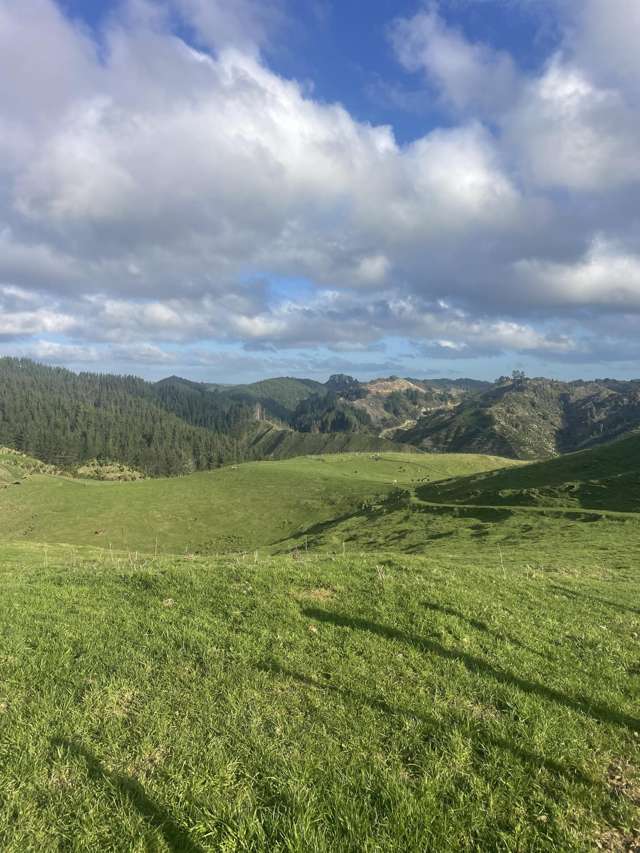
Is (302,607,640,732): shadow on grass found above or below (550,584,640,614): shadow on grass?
above

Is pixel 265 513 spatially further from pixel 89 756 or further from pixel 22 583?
pixel 89 756

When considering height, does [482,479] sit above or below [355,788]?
below

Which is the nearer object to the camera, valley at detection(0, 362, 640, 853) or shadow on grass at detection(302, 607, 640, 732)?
valley at detection(0, 362, 640, 853)

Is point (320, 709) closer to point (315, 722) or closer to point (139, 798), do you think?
point (315, 722)

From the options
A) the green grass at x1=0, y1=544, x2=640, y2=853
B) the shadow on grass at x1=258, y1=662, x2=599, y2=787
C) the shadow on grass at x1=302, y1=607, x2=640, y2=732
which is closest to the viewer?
the green grass at x1=0, y1=544, x2=640, y2=853

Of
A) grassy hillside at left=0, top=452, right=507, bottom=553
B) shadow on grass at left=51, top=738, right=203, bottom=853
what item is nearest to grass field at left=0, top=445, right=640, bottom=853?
shadow on grass at left=51, top=738, right=203, bottom=853

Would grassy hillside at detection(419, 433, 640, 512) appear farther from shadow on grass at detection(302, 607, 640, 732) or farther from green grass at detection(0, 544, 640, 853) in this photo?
shadow on grass at detection(302, 607, 640, 732)

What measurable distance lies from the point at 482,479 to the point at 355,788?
64022 mm

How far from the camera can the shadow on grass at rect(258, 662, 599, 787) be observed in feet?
22.9

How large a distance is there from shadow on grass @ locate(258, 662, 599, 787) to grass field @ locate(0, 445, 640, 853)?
0.11 ft

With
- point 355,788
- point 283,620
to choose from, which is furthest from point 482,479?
point 355,788

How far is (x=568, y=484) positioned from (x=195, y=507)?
58.7 meters

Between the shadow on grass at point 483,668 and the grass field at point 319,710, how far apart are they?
6 cm

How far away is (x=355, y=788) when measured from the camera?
646 cm
